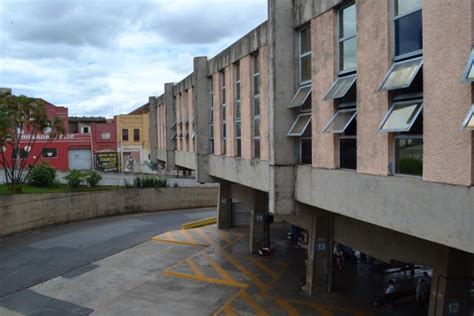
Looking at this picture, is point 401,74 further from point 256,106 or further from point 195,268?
point 195,268

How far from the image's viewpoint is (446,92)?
7.22m

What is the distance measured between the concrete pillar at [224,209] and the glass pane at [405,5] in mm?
19992

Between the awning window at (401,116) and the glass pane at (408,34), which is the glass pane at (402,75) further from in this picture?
the awning window at (401,116)

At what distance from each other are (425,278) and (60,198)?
81.5 feet

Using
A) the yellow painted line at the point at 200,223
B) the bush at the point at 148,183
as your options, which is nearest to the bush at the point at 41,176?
the bush at the point at 148,183

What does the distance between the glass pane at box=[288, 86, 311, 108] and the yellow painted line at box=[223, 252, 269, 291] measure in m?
8.52

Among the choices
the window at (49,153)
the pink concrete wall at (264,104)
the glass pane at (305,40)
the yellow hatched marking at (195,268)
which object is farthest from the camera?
the window at (49,153)

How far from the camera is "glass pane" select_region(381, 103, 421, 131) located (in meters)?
7.99

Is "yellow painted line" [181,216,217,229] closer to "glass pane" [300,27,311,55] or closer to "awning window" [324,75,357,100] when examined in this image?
"glass pane" [300,27,311,55]

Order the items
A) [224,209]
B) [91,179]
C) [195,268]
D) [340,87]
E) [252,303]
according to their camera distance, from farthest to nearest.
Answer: [91,179], [224,209], [195,268], [252,303], [340,87]

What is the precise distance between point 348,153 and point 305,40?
379cm

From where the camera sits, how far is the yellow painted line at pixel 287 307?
1514 centimetres

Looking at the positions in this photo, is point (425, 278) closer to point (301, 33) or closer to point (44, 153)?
point (301, 33)

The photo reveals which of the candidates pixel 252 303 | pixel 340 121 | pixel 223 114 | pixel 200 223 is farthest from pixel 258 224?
pixel 340 121
